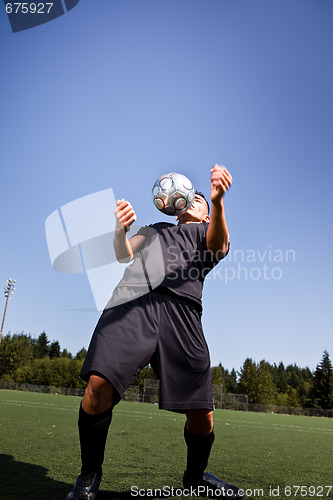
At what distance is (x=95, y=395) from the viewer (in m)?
2.25

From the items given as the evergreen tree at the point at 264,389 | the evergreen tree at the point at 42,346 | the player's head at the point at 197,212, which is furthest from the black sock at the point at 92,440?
the evergreen tree at the point at 42,346

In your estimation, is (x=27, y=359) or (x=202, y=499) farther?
(x=27, y=359)

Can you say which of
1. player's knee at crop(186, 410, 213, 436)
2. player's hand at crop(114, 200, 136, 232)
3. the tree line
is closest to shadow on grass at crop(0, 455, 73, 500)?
player's knee at crop(186, 410, 213, 436)

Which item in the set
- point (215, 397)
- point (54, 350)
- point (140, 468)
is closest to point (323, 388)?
point (215, 397)

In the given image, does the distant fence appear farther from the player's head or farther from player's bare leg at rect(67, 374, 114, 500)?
player's bare leg at rect(67, 374, 114, 500)

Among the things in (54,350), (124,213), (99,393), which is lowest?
(99,393)

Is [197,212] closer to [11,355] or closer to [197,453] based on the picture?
[197,453]

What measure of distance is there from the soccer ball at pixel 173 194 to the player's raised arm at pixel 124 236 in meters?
0.37

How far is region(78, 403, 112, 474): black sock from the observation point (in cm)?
231

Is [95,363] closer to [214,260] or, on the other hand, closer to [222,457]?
[214,260]

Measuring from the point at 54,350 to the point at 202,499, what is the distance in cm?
9158

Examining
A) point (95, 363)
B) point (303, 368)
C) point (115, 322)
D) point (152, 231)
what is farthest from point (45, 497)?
point (303, 368)

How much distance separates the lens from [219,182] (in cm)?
239

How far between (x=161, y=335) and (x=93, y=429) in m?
0.68
